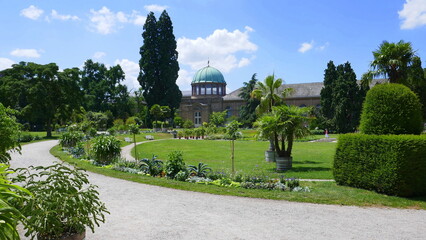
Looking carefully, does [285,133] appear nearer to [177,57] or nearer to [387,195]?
[387,195]

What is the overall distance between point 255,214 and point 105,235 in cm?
290

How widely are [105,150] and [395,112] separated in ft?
37.8

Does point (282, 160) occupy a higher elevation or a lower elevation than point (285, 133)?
lower

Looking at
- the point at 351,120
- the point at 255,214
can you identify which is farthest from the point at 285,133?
the point at 351,120

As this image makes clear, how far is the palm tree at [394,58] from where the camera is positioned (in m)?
21.3

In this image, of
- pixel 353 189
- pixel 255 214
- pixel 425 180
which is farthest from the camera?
pixel 353 189

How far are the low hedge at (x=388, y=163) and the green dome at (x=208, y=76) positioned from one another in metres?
65.7

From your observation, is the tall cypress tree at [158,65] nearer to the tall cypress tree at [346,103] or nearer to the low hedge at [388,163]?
the tall cypress tree at [346,103]

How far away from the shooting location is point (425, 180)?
8.02 m

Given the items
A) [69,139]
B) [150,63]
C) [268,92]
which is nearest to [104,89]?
[150,63]

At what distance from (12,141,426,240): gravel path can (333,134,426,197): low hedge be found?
1145 millimetres

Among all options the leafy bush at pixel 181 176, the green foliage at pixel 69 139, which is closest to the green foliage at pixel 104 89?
the green foliage at pixel 69 139

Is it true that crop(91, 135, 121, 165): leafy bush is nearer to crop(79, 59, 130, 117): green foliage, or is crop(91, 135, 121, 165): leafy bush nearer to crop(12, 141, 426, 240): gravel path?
crop(12, 141, 426, 240): gravel path

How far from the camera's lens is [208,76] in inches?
2926
